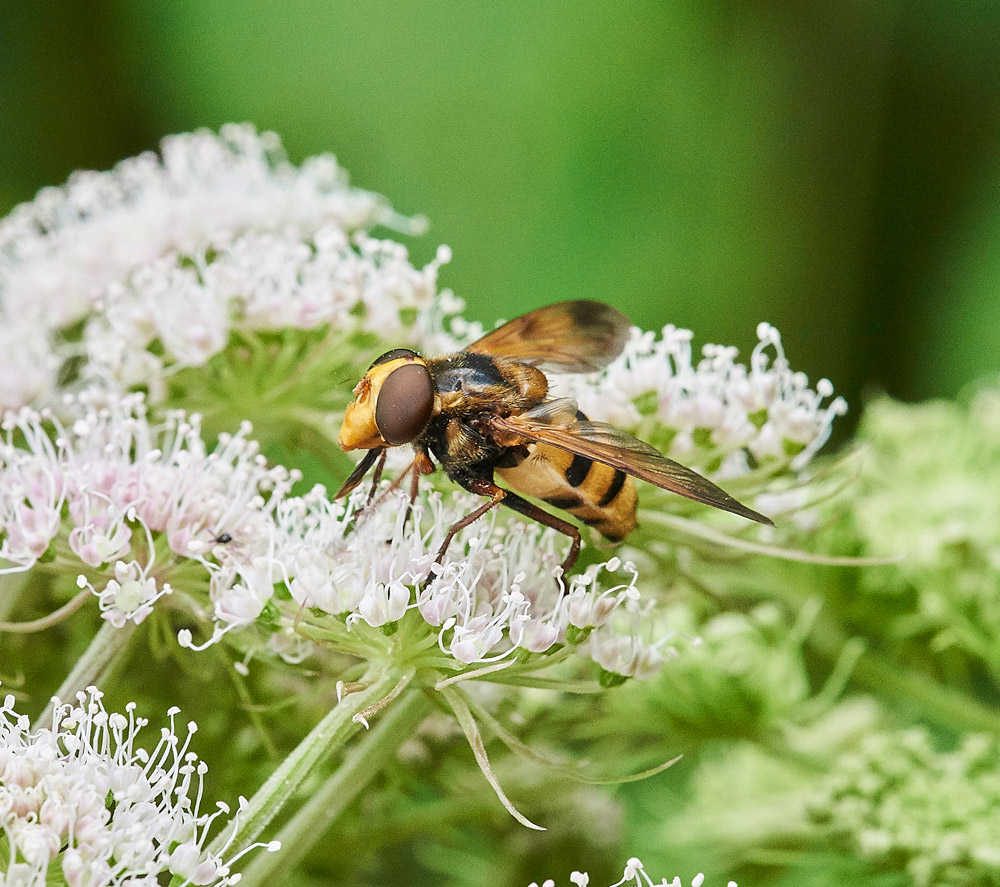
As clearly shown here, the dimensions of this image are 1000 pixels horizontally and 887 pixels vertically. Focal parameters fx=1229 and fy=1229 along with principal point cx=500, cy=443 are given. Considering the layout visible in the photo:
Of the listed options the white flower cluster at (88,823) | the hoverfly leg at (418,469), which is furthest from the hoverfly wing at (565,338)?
the white flower cluster at (88,823)

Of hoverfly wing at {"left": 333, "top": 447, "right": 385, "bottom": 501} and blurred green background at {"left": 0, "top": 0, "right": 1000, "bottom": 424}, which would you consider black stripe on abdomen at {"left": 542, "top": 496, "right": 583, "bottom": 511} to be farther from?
blurred green background at {"left": 0, "top": 0, "right": 1000, "bottom": 424}

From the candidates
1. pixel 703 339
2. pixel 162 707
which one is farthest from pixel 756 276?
pixel 162 707

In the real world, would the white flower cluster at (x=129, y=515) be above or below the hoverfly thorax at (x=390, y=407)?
below

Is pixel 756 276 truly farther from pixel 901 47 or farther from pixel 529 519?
pixel 529 519

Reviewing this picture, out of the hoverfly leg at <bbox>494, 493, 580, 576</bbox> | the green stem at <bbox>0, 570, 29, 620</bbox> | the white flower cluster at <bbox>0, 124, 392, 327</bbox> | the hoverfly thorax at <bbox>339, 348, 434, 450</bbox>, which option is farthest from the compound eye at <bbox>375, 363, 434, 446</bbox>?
the white flower cluster at <bbox>0, 124, 392, 327</bbox>

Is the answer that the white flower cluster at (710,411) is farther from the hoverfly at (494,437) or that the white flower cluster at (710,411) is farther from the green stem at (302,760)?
the green stem at (302,760)

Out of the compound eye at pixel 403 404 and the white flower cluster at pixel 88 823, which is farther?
the compound eye at pixel 403 404
